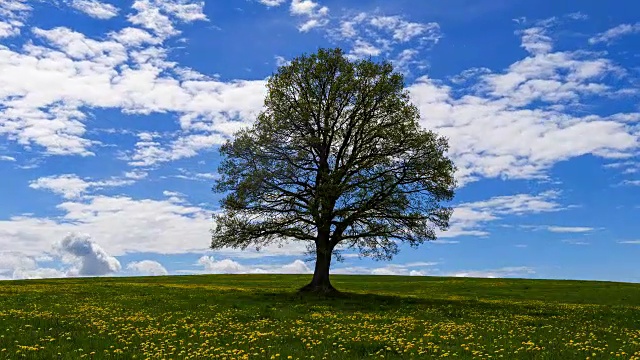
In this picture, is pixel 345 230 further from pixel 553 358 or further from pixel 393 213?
pixel 553 358

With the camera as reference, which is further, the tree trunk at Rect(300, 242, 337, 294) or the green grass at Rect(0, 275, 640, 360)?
the tree trunk at Rect(300, 242, 337, 294)

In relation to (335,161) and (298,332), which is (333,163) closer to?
(335,161)

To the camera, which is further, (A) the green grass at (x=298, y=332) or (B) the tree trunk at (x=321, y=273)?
(B) the tree trunk at (x=321, y=273)

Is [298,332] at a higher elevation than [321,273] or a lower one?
lower

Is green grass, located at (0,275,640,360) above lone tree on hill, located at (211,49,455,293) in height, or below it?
below

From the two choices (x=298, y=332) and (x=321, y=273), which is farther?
(x=321, y=273)

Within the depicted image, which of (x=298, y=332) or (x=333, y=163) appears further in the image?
(x=333, y=163)

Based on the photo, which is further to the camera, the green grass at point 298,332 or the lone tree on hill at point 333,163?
the lone tree on hill at point 333,163

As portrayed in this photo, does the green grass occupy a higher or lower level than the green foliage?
lower

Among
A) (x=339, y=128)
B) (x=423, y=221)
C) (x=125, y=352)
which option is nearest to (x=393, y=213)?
(x=423, y=221)

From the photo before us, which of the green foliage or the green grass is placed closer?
the green grass

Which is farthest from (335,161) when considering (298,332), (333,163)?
(298,332)

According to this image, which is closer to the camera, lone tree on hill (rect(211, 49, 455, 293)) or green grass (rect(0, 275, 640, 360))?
green grass (rect(0, 275, 640, 360))

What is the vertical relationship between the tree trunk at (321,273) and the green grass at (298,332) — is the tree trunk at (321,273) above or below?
above
